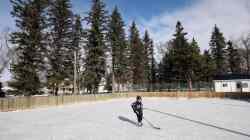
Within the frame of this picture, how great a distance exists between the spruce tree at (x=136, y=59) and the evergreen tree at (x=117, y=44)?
17.0 ft

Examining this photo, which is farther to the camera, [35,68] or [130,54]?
[130,54]

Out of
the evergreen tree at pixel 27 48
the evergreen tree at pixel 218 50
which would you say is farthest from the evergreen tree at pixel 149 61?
the evergreen tree at pixel 27 48

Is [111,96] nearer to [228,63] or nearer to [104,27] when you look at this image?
[104,27]

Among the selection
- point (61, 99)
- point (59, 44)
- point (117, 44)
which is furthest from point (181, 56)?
point (61, 99)

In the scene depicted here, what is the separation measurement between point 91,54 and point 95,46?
1.64 meters

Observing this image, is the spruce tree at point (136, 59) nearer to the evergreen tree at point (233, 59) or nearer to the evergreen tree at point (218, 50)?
the evergreen tree at point (218, 50)

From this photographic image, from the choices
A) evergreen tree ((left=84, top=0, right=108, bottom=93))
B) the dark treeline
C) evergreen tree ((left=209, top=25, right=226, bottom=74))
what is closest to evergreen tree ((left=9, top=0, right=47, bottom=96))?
the dark treeline

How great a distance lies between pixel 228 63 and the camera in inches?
2395

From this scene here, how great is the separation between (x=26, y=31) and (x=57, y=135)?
905 inches

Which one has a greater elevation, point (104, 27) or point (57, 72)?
point (104, 27)

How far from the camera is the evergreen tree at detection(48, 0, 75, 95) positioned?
34156 millimetres

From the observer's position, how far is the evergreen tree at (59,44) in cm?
3416

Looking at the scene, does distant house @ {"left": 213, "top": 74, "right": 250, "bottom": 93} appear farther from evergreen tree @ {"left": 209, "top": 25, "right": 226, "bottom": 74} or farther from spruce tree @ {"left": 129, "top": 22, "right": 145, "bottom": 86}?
spruce tree @ {"left": 129, "top": 22, "right": 145, "bottom": 86}

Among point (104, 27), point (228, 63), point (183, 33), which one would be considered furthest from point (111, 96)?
point (228, 63)
